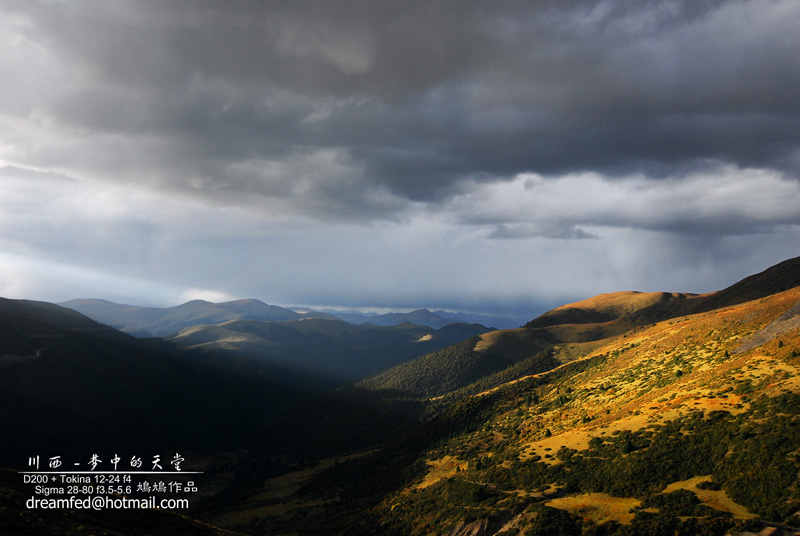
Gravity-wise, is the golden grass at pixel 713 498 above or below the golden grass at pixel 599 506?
above

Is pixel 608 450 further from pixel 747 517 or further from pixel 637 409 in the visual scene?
pixel 747 517

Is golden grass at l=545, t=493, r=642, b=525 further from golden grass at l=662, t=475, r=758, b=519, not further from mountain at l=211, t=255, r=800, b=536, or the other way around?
golden grass at l=662, t=475, r=758, b=519

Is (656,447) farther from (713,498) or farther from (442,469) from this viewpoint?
(442,469)

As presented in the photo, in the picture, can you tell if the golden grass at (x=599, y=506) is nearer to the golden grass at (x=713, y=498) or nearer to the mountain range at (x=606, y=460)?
the mountain range at (x=606, y=460)

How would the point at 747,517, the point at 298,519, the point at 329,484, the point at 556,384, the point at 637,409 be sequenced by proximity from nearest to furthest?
the point at 747,517
the point at 637,409
the point at 298,519
the point at 556,384
the point at 329,484

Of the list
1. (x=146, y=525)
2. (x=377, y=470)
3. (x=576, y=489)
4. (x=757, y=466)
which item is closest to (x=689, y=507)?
(x=757, y=466)

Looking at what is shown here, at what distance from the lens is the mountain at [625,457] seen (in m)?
41.6

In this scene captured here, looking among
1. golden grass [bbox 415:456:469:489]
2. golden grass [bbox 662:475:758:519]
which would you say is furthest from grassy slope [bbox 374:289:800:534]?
golden grass [bbox 415:456:469:489]

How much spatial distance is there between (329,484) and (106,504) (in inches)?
3375

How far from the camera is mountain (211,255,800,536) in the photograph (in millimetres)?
41594

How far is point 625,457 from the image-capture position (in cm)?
5438

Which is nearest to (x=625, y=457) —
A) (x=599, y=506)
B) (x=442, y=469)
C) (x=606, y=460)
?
(x=606, y=460)

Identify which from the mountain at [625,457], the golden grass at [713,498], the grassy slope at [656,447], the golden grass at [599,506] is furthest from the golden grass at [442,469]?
the golden grass at [713,498]

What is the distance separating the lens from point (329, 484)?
422 feet
